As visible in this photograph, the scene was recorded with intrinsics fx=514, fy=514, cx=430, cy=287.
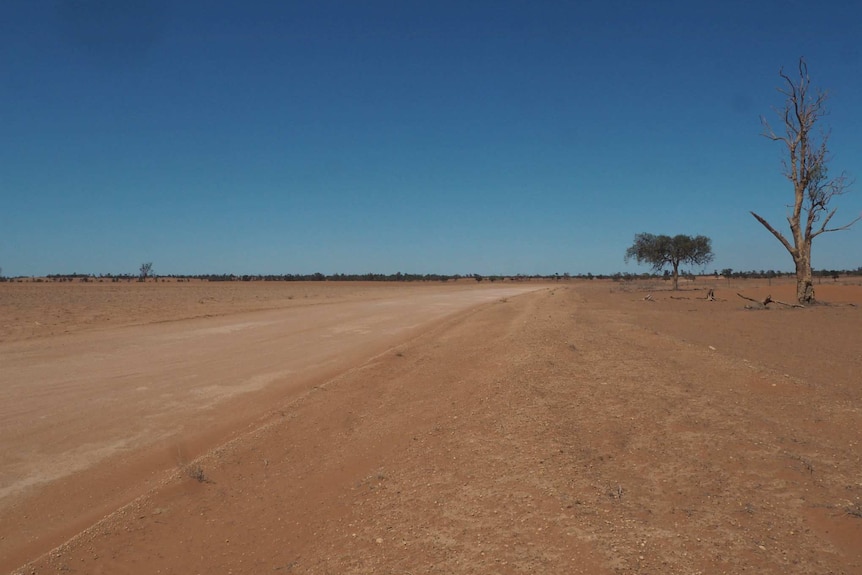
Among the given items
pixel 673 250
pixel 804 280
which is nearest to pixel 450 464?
pixel 804 280

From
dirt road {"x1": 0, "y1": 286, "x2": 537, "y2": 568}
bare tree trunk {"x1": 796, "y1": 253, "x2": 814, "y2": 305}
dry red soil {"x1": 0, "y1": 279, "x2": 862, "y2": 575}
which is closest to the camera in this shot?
dry red soil {"x1": 0, "y1": 279, "x2": 862, "y2": 575}

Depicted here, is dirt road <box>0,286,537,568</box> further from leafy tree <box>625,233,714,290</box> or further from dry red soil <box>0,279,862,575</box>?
leafy tree <box>625,233,714,290</box>

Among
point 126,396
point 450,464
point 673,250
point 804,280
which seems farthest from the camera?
point 673,250

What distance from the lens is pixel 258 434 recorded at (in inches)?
271

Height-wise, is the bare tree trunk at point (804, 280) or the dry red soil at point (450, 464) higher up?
the bare tree trunk at point (804, 280)

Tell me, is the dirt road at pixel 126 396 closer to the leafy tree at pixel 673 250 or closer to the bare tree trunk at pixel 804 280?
the bare tree trunk at pixel 804 280

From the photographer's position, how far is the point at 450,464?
17.5 ft

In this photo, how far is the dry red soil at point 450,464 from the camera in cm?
385

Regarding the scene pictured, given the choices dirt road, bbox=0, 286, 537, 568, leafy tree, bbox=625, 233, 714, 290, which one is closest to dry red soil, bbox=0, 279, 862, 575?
dirt road, bbox=0, 286, 537, 568

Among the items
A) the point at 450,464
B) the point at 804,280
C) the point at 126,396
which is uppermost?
the point at 804,280

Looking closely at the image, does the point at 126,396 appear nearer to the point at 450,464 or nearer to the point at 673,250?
the point at 450,464

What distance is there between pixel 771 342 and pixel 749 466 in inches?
357

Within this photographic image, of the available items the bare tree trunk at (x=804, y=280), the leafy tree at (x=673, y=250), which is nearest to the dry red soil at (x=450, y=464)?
the bare tree trunk at (x=804, y=280)

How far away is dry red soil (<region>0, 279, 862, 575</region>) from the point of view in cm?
385
